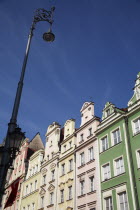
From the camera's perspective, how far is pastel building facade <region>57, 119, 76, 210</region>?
30594mm

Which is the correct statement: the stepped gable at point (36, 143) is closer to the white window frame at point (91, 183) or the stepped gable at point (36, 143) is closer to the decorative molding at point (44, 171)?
the decorative molding at point (44, 171)

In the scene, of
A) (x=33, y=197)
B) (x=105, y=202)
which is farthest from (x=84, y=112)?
(x=33, y=197)

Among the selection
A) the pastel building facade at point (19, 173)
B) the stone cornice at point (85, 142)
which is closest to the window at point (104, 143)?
the stone cornice at point (85, 142)

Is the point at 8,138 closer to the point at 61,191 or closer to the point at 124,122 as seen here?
the point at 124,122

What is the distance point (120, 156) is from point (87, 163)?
5.81 metres

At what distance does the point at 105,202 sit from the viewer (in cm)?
2498

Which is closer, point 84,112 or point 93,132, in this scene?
point 93,132

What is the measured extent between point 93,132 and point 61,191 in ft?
30.4

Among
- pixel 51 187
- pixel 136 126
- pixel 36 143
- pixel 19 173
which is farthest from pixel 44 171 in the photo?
pixel 136 126

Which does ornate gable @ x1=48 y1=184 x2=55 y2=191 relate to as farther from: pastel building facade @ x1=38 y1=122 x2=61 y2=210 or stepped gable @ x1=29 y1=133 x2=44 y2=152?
stepped gable @ x1=29 y1=133 x2=44 y2=152

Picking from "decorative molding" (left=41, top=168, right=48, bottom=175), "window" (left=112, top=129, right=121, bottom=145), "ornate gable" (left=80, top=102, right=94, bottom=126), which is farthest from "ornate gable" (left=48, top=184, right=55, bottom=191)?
"window" (left=112, top=129, right=121, bottom=145)

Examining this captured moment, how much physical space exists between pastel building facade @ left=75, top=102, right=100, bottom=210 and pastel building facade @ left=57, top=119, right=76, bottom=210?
1080mm

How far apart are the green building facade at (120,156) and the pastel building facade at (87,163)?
1069 mm

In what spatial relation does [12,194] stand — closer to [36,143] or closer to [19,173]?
[19,173]
